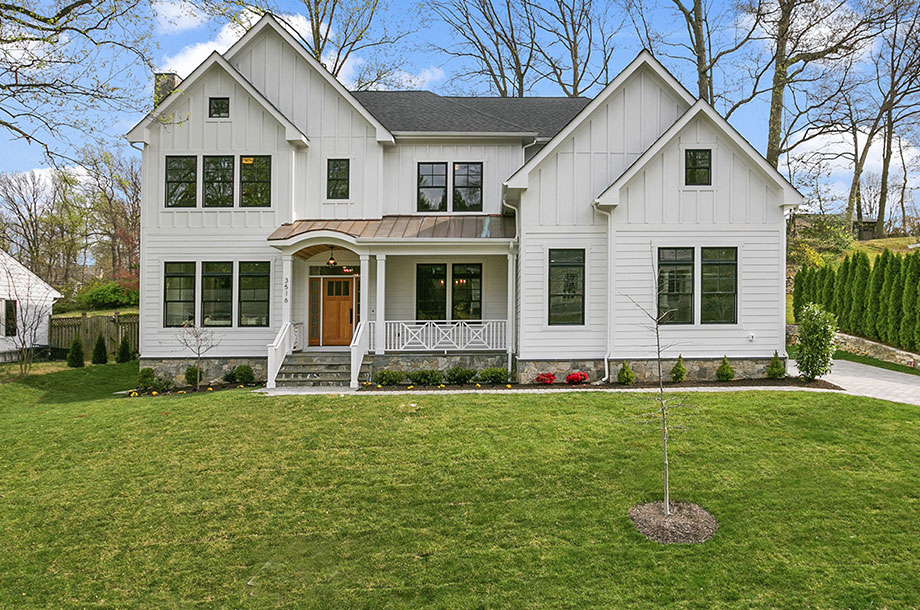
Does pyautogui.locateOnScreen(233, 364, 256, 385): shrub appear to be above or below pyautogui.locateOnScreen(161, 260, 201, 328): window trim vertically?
below

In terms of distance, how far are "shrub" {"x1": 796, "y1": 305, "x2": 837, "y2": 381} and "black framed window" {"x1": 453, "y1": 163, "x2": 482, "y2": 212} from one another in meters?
8.08

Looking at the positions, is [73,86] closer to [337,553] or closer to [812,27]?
[337,553]

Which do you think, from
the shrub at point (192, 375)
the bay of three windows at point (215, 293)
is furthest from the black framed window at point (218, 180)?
the shrub at point (192, 375)

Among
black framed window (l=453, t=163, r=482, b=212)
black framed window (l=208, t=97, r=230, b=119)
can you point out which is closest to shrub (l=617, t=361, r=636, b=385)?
black framed window (l=453, t=163, r=482, b=212)

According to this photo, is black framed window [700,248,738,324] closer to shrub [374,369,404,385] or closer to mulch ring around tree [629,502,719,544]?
mulch ring around tree [629,502,719,544]

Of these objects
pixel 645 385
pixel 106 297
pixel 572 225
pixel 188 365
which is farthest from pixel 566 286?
pixel 106 297

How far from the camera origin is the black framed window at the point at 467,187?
546 inches

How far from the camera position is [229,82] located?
41.9ft

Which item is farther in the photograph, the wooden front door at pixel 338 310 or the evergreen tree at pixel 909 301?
the wooden front door at pixel 338 310

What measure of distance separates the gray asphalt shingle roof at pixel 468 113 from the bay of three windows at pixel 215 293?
5.37 meters

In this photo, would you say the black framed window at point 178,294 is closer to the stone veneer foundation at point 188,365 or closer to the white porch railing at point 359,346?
the stone veneer foundation at point 188,365

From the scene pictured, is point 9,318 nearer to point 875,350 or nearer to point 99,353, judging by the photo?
point 99,353

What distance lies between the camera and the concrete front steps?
37.1 feet

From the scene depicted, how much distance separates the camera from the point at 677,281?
11.1m
